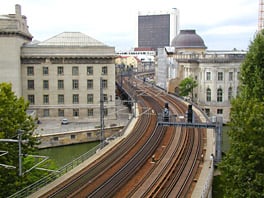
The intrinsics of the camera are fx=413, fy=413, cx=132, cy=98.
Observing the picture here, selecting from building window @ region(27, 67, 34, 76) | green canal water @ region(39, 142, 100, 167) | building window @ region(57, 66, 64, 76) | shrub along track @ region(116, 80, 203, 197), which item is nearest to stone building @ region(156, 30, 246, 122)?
building window @ region(57, 66, 64, 76)

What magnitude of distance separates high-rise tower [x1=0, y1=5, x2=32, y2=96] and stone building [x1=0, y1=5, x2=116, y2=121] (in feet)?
2.05

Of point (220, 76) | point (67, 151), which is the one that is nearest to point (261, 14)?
point (220, 76)

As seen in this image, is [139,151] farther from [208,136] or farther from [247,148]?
[247,148]

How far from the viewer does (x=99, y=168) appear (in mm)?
37188

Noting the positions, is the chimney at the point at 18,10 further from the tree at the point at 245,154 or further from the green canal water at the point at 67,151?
the tree at the point at 245,154

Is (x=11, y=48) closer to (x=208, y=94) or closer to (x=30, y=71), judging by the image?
(x=30, y=71)

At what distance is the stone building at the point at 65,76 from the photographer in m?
71.1

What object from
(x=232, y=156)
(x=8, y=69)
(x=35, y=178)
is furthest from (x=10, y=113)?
(x=8, y=69)

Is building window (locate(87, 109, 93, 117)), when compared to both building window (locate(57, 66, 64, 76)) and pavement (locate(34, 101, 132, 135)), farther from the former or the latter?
building window (locate(57, 66, 64, 76))

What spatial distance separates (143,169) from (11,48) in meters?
39.6

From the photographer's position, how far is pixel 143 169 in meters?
37.6

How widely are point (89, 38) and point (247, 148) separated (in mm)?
55424

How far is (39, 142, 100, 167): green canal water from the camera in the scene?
52778 mm

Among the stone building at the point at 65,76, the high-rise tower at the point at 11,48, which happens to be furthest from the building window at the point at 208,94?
the high-rise tower at the point at 11,48
